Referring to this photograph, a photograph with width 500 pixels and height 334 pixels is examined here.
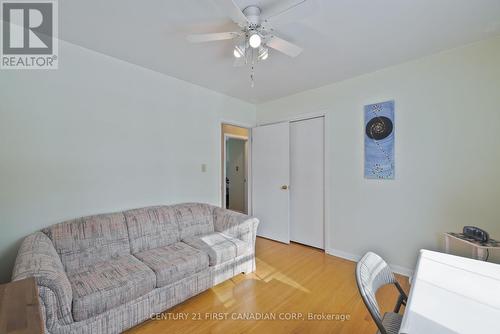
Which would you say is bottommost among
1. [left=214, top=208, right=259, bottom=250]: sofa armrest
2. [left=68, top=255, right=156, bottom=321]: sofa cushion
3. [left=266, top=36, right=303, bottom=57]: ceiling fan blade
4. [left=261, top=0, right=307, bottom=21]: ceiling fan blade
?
[left=68, top=255, right=156, bottom=321]: sofa cushion

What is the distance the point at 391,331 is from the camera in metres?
1.05

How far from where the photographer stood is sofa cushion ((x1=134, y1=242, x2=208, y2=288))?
178 cm

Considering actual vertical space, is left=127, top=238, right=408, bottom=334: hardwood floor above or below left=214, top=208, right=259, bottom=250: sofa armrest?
below

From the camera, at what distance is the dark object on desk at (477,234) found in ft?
5.77

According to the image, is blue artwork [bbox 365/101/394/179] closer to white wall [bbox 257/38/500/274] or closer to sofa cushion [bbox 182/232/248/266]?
white wall [bbox 257/38/500/274]

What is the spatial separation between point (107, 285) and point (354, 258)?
9.21ft

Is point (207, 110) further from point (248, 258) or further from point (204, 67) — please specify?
point (248, 258)

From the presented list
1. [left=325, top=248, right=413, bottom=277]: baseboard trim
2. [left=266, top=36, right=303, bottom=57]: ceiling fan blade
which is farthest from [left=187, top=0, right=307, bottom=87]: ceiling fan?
[left=325, top=248, right=413, bottom=277]: baseboard trim

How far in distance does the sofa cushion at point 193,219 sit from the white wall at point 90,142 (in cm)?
27

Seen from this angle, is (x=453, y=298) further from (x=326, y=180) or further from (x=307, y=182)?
(x=307, y=182)

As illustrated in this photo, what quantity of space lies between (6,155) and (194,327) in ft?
6.89

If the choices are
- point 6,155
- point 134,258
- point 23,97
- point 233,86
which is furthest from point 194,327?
point 233,86

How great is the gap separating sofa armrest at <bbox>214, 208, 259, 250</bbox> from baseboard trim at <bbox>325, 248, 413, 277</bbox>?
4.24 feet

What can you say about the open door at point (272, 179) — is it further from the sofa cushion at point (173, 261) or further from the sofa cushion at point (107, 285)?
the sofa cushion at point (107, 285)
